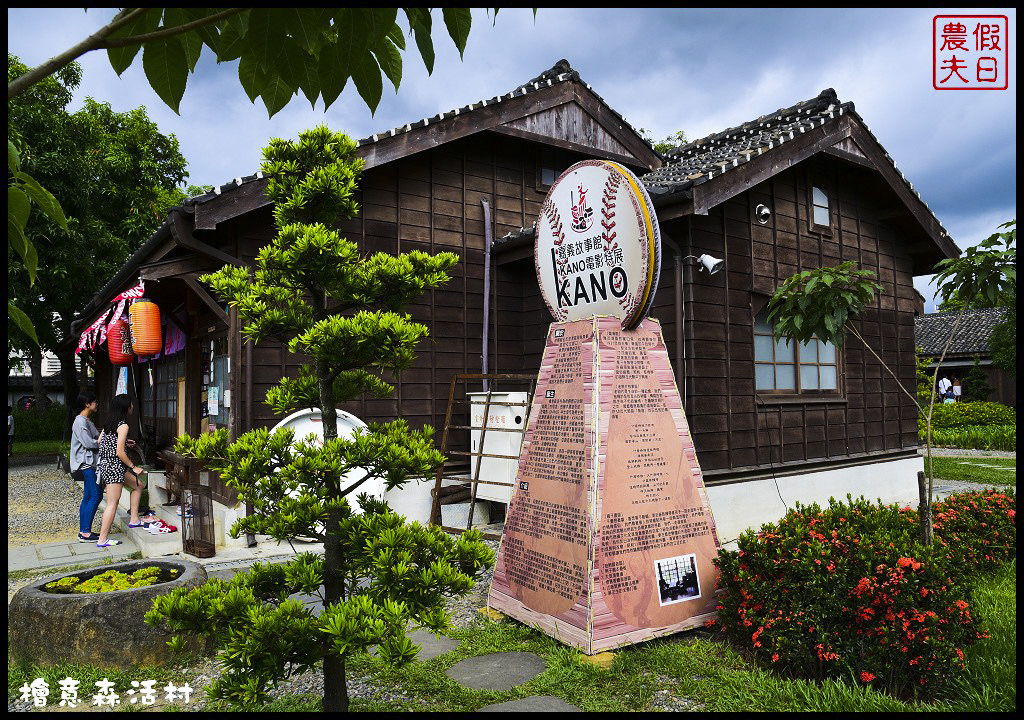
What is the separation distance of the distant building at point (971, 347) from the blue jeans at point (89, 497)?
2640cm

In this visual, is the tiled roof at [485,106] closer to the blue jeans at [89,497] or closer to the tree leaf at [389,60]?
the blue jeans at [89,497]

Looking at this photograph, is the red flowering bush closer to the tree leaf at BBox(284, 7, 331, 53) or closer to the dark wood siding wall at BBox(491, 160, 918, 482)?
the dark wood siding wall at BBox(491, 160, 918, 482)

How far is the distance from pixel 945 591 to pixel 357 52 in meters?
4.54

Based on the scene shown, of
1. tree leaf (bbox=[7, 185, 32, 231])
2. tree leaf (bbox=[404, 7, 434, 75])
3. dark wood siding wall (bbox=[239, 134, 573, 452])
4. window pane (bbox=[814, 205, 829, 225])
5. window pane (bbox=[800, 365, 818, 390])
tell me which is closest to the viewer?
tree leaf (bbox=[7, 185, 32, 231])

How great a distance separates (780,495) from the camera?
9102 millimetres

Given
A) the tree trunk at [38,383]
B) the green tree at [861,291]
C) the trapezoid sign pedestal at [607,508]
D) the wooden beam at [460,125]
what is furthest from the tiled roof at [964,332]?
the tree trunk at [38,383]

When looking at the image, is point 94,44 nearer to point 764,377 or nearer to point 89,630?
point 89,630

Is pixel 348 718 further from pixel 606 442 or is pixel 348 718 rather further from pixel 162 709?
pixel 606 442

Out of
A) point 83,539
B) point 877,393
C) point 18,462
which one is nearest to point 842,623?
point 877,393

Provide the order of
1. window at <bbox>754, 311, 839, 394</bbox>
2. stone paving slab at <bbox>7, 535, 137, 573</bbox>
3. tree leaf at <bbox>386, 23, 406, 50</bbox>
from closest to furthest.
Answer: tree leaf at <bbox>386, 23, 406, 50</bbox> → stone paving slab at <bbox>7, 535, 137, 573</bbox> → window at <bbox>754, 311, 839, 394</bbox>

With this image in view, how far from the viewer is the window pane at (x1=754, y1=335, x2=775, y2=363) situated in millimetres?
9078

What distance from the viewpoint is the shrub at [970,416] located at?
22953mm

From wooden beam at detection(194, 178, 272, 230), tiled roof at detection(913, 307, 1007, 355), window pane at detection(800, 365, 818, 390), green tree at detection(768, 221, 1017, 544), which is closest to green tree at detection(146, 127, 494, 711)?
green tree at detection(768, 221, 1017, 544)

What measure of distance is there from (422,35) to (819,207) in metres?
9.70
